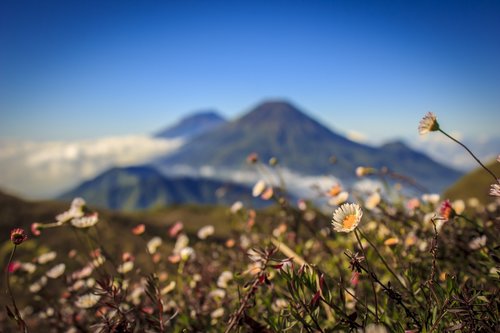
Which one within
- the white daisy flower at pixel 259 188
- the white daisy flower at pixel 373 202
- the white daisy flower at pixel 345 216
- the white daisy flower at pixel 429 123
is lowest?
the white daisy flower at pixel 259 188

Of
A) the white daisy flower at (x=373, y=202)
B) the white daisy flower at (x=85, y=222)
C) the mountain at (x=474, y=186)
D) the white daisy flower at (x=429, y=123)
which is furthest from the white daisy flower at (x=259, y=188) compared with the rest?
the mountain at (x=474, y=186)

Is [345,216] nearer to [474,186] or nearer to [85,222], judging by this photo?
[85,222]

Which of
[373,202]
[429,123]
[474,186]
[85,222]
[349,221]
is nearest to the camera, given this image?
[349,221]

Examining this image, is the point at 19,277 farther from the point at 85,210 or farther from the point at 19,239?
the point at 19,239

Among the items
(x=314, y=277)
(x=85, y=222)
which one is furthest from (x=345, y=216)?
(x=85, y=222)

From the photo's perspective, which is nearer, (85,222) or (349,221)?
(349,221)

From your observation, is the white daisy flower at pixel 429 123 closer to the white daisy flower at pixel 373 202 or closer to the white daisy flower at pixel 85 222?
the white daisy flower at pixel 373 202

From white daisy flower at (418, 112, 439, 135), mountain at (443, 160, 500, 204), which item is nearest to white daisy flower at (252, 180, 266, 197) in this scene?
white daisy flower at (418, 112, 439, 135)
